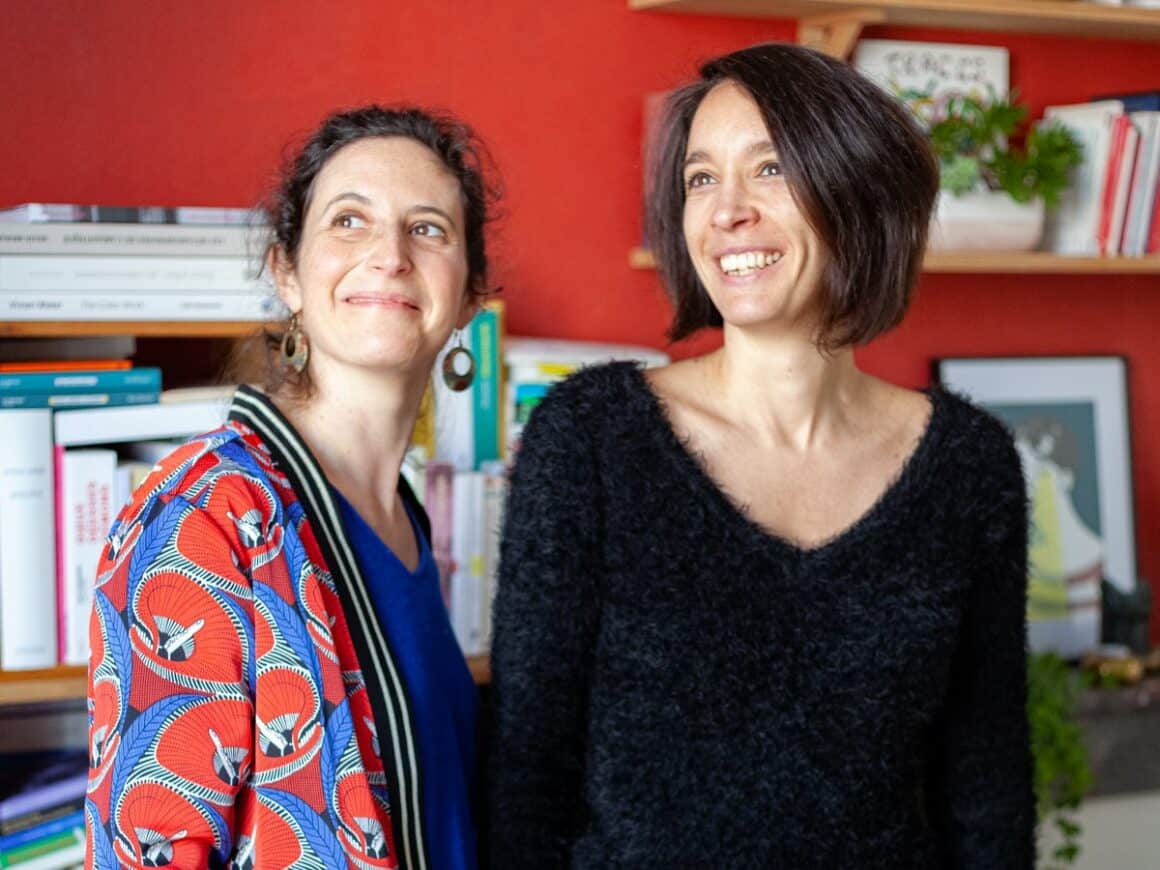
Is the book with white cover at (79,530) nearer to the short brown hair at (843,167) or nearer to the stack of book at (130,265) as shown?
the stack of book at (130,265)

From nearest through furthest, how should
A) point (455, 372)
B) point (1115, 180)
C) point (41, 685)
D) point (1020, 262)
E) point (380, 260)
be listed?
point (380, 260)
point (455, 372)
point (41, 685)
point (1020, 262)
point (1115, 180)

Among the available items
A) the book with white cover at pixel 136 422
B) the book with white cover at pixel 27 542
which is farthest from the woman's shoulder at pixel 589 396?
the book with white cover at pixel 27 542

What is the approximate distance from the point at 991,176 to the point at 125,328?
150cm

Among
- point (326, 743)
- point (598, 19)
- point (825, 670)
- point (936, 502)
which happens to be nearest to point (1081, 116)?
point (598, 19)

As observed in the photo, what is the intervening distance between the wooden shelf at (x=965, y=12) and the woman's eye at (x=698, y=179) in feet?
3.31

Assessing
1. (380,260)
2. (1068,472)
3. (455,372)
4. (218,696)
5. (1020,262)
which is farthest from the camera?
(1068,472)

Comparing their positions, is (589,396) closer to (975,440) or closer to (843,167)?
(843,167)

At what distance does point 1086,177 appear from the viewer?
8.52 feet

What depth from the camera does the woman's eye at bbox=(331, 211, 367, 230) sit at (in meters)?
1.35

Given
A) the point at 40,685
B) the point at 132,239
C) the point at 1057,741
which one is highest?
the point at 132,239

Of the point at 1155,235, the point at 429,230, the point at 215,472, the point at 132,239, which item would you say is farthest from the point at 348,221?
the point at 1155,235

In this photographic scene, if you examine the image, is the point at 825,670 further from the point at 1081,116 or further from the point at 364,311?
the point at 1081,116

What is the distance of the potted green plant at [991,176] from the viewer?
2.46 metres

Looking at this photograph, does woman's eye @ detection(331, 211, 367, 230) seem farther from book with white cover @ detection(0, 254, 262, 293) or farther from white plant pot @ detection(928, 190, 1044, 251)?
white plant pot @ detection(928, 190, 1044, 251)
